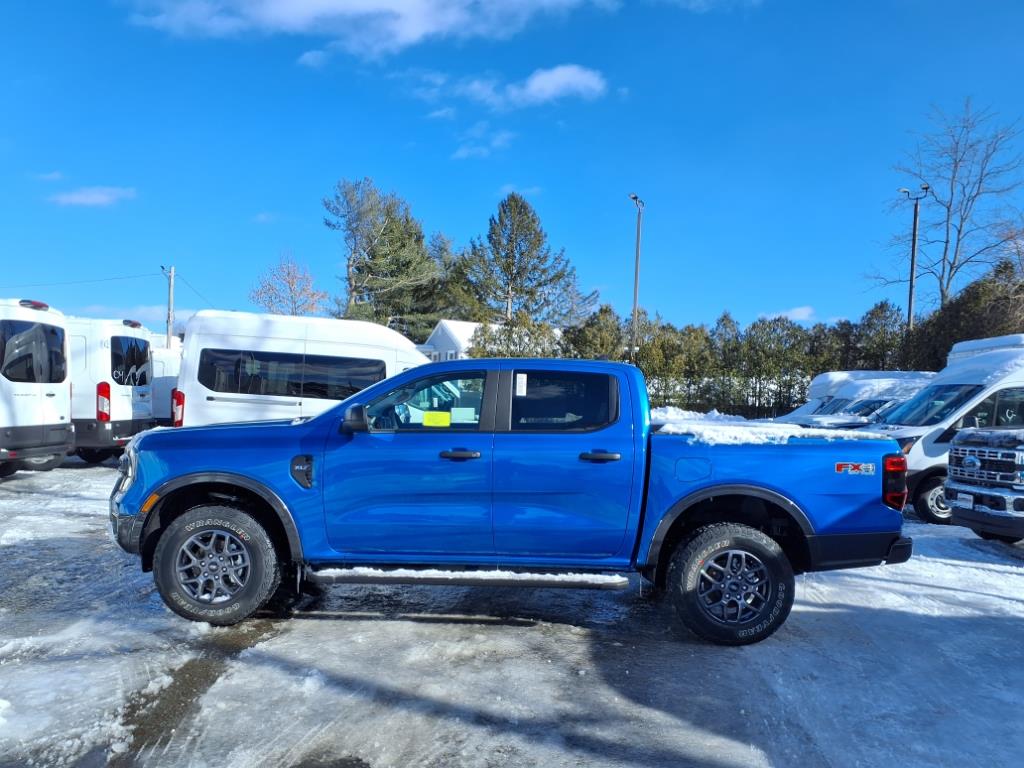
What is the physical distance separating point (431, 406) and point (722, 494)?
2036 millimetres

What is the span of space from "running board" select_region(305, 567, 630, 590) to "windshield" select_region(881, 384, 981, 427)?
23.6ft

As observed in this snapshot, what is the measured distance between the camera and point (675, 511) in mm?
4637

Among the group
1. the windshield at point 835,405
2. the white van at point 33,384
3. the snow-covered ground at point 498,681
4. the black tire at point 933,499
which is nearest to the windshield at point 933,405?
the black tire at point 933,499

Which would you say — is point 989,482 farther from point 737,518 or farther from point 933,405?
point 737,518

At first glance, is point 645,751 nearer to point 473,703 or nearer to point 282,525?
point 473,703

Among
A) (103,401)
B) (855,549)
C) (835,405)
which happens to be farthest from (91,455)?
(835,405)

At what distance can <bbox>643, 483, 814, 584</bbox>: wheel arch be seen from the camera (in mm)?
4648

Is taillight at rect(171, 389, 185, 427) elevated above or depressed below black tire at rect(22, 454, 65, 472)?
above

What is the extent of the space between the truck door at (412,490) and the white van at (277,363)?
6.21 m

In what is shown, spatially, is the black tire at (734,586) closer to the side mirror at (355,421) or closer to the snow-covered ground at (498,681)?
the snow-covered ground at (498,681)

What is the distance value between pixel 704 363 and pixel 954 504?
1858cm

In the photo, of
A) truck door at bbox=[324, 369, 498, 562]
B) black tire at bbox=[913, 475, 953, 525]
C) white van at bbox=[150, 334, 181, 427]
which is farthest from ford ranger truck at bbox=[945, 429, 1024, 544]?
white van at bbox=[150, 334, 181, 427]

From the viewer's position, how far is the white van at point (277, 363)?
10.8 meters

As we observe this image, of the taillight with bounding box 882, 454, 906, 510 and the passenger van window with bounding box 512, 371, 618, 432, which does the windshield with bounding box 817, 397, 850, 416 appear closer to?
the taillight with bounding box 882, 454, 906, 510
